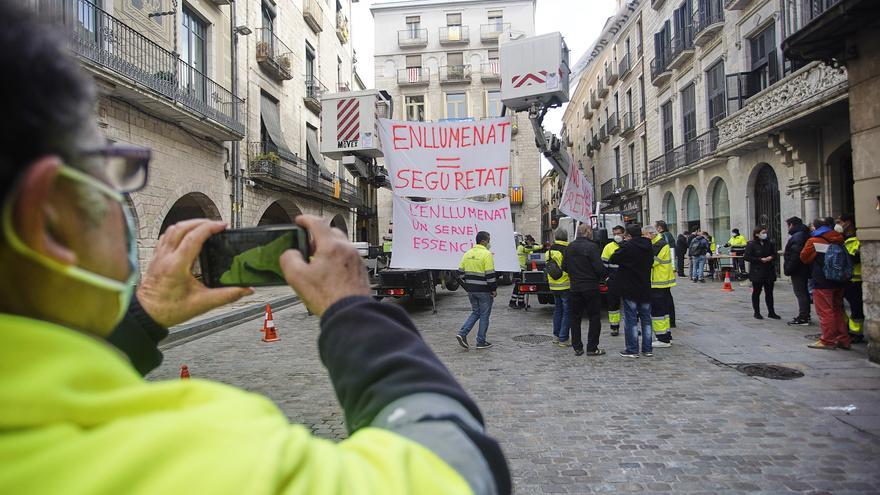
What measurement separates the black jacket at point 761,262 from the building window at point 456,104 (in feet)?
89.5

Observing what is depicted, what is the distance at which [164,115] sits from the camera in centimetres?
1227

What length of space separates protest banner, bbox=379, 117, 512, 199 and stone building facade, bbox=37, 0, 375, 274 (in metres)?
6.18

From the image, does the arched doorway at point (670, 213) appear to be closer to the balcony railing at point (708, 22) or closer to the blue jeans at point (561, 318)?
the balcony railing at point (708, 22)

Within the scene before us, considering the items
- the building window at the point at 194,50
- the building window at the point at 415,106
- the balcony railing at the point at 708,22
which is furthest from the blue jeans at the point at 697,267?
the building window at the point at 415,106

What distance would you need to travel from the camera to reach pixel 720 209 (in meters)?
20.6

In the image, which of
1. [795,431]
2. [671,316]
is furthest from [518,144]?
[795,431]

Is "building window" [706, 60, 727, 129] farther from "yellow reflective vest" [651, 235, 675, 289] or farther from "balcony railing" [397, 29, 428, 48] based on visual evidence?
"balcony railing" [397, 29, 428, 48]

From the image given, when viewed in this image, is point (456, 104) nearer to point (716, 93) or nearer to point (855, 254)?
point (716, 93)

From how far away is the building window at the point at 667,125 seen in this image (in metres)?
24.4

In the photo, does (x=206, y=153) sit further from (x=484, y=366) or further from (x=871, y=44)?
(x=871, y=44)

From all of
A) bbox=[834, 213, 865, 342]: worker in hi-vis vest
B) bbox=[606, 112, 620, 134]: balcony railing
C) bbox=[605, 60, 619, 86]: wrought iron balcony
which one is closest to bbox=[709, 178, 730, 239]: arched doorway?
bbox=[606, 112, 620, 134]: balcony railing

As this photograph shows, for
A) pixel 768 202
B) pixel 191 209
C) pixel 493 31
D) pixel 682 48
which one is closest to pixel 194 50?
pixel 191 209

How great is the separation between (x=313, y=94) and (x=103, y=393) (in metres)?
24.5

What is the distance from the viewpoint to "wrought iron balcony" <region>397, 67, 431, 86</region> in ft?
113
